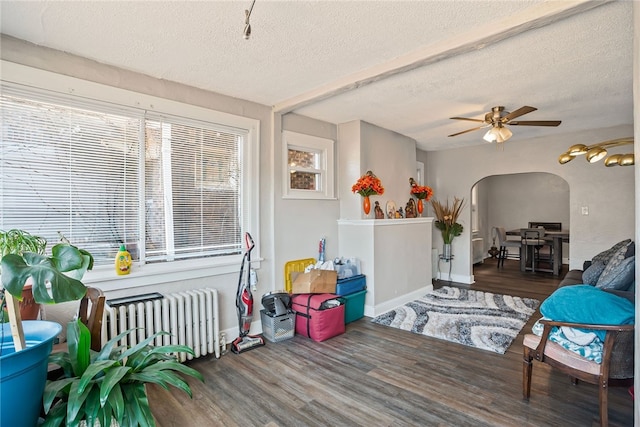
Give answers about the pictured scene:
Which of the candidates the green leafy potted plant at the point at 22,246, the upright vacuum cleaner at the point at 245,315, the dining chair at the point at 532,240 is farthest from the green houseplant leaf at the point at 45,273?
the dining chair at the point at 532,240

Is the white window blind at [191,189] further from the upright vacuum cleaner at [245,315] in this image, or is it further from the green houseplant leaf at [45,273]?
the green houseplant leaf at [45,273]

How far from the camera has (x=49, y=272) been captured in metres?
1.35

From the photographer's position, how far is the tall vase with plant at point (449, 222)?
19.6ft

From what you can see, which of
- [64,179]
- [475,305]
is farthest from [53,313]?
[475,305]

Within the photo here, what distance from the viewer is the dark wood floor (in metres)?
2.10

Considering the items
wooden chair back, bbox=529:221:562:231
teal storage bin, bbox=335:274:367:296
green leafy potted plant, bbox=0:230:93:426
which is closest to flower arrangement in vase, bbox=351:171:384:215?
teal storage bin, bbox=335:274:367:296

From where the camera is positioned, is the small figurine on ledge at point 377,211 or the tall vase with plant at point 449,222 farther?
the tall vase with plant at point 449,222

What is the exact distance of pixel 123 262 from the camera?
262cm

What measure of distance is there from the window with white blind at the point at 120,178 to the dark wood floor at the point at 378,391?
3.91 feet

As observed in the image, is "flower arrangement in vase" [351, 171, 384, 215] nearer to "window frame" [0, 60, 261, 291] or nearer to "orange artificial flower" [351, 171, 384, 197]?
"orange artificial flower" [351, 171, 384, 197]

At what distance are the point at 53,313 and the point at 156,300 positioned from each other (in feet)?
2.17

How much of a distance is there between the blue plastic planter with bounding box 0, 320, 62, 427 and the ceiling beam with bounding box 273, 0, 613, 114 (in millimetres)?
2679

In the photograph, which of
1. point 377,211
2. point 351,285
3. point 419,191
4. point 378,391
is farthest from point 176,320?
point 419,191

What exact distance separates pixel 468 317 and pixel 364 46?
3.34 meters
